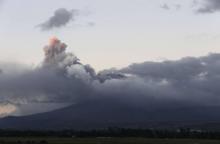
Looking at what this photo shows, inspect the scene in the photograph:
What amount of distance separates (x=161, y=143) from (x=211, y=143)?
16.5 m

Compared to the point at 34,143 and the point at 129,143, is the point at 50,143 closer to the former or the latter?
the point at 34,143

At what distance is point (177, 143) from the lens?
609 feet

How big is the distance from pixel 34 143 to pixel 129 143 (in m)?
31.7

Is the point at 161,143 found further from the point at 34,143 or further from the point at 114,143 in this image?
the point at 34,143

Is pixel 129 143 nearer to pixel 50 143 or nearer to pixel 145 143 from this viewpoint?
pixel 145 143

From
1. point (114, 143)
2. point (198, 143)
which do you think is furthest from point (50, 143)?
point (198, 143)

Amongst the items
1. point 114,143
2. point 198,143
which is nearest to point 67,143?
point 114,143

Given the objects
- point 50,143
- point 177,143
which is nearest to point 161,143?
point 177,143

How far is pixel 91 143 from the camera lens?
18700cm

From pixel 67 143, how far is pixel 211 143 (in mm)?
47695

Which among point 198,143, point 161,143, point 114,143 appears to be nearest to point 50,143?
point 114,143

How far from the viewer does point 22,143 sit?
186000 mm

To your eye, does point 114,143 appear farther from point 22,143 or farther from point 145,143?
point 22,143

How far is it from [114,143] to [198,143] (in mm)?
28061
